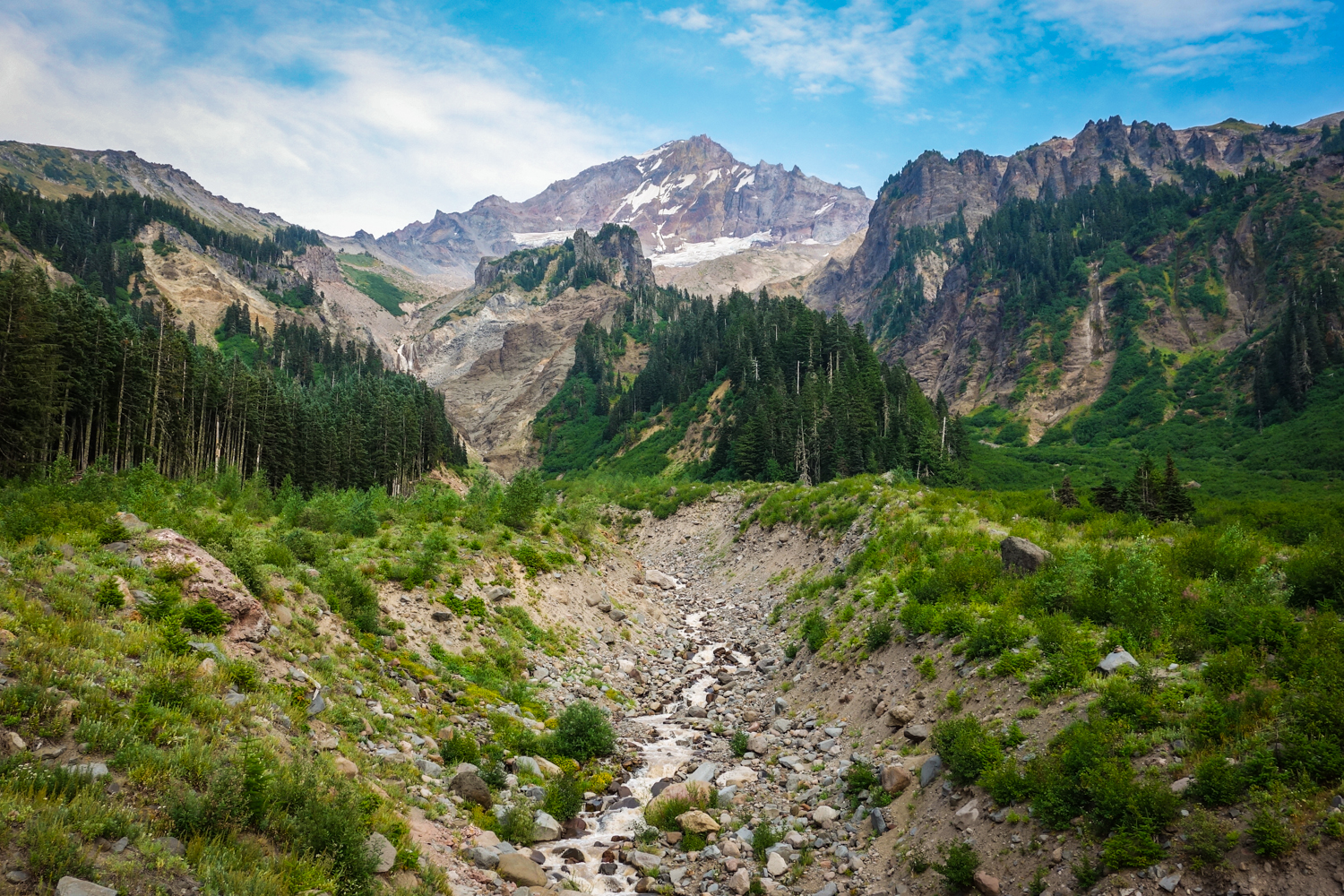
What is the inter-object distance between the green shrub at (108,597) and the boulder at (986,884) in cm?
1571

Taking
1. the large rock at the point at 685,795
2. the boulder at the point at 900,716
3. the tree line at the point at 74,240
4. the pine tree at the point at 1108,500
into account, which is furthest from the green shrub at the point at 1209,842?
the tree line at the point at 74,240

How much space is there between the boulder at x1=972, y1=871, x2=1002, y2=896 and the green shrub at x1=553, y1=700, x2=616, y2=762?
997 centimetres

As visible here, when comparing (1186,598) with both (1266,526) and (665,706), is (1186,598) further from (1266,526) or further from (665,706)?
(665,706)

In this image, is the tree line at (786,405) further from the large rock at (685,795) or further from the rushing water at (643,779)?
the large rock at (685,795)

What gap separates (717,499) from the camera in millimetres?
59969

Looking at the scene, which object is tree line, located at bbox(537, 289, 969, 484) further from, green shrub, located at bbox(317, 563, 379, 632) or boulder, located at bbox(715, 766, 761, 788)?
green shrub, located at bbox(317, 563, 379, 632)

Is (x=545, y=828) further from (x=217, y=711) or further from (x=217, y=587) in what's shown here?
(x=217, y=587)

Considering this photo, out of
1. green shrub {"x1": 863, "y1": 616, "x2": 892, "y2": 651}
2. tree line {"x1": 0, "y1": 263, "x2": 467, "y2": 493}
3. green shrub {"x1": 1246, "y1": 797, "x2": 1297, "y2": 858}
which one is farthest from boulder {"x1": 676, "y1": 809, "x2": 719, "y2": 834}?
tree line {"x1": 0, "y1": 263, "x2": 467, "y2": 493}

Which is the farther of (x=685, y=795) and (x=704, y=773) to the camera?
(x=704, y=773)

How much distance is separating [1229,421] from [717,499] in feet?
394

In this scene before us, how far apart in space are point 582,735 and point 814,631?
9.41 meters

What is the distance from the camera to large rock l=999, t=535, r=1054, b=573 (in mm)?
17156

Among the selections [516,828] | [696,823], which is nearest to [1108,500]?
[696,823]

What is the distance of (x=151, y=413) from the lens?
2317 inches
